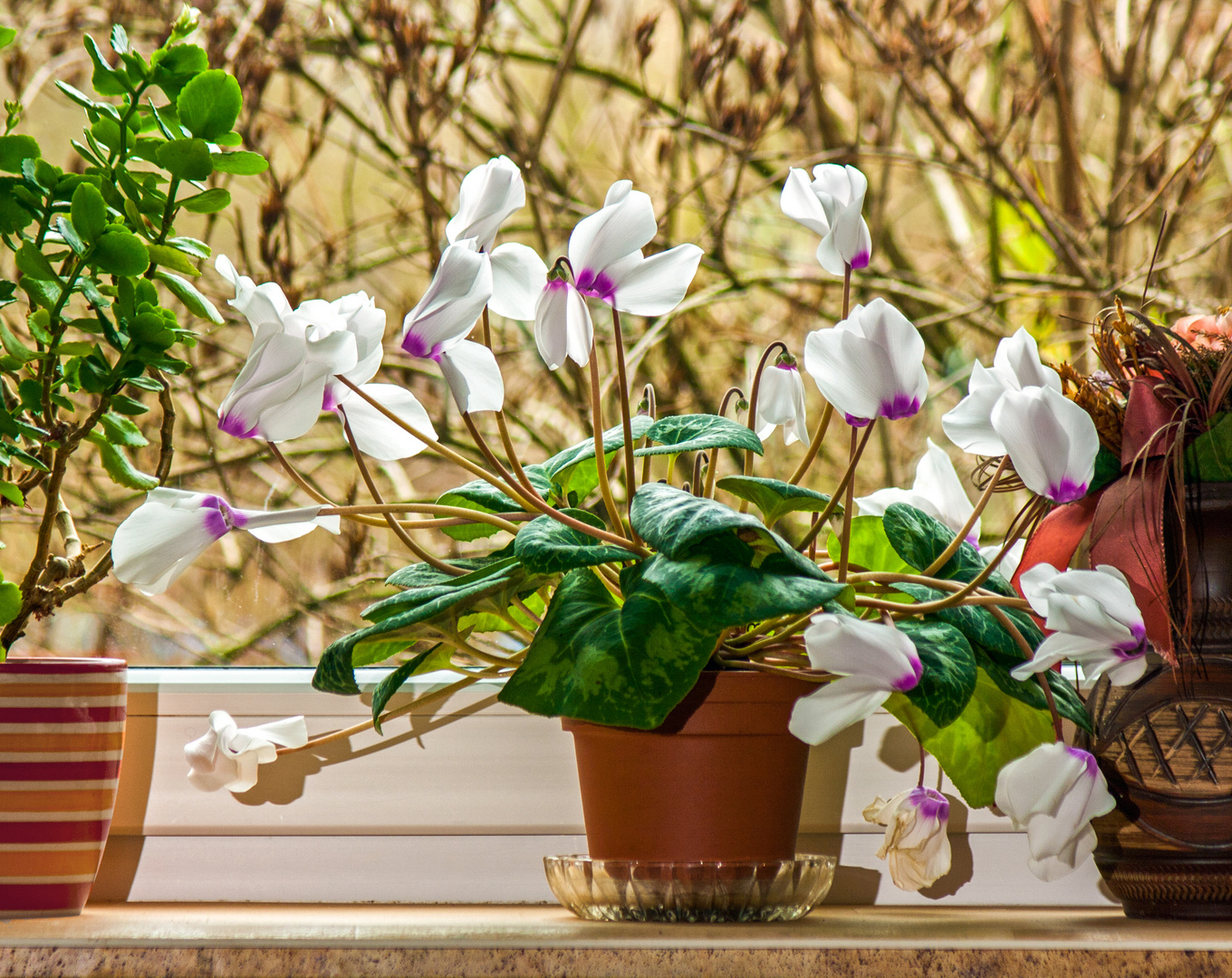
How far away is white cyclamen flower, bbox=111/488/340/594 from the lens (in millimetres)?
600

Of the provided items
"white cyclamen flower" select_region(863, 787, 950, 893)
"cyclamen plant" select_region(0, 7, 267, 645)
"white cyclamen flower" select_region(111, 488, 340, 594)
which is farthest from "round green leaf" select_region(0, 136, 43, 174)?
"white cyclamen flower" select_region(863, 787, 950, 893)

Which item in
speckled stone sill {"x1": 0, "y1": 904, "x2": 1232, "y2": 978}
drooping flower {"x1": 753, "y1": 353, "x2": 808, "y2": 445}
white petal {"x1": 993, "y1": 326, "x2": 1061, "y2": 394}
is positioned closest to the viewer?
speckled stone sill {"x1": 0, "y1": 904, "x2": 1232, "y2": 978}

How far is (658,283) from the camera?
65cm

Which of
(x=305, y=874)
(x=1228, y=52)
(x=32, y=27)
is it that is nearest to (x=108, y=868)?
(x=305, y=874)

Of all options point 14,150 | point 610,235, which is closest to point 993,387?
point 610,235

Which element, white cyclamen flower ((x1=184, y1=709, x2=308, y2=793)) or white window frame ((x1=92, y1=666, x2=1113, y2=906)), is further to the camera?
white window frame ((x1=92, y1=666, x2=1113, y2=906))

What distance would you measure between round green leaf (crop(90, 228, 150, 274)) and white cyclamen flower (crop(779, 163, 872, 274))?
38 cm

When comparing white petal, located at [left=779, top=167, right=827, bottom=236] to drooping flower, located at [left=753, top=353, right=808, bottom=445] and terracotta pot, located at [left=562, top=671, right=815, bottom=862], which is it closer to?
drooping flower, located at [left=753, top=353, right=808, bottom=445]

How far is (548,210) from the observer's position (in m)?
0.99

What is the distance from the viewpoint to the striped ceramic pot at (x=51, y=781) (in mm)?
708

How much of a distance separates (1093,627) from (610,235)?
332mm

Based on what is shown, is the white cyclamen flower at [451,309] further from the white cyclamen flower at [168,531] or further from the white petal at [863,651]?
the white petal at [863,651]

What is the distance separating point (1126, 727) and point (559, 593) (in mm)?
354

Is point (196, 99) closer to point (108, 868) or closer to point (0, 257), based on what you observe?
point (0, 257)
